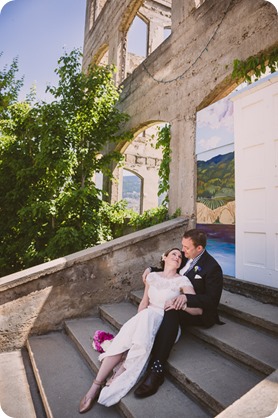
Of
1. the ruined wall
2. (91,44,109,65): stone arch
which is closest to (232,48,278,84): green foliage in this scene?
the ruined wall

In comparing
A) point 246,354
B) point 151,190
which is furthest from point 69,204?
point 151,190

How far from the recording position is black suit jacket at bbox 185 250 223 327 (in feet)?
8.63

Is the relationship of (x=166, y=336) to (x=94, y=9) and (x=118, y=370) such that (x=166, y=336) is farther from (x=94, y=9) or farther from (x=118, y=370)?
(x=94, y=9)

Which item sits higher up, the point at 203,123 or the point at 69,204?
the point at 203,123

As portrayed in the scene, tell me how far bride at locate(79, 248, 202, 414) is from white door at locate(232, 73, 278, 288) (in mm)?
1271

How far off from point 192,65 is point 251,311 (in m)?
4.36

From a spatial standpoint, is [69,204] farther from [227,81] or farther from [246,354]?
[246,354]

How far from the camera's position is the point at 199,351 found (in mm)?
2572

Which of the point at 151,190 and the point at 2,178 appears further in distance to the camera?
the point at 151,190

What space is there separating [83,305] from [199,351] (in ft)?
6.40

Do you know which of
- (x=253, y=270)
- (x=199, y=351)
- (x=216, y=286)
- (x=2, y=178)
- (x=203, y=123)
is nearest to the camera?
(x=199, y=351)

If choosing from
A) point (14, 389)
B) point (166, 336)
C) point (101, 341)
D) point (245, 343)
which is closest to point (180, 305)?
point (166, 336)

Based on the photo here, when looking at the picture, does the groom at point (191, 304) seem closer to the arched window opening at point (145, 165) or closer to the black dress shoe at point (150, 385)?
the black dress shoe at point (150, 385)

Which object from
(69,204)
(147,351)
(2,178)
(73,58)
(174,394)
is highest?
(73,58)
